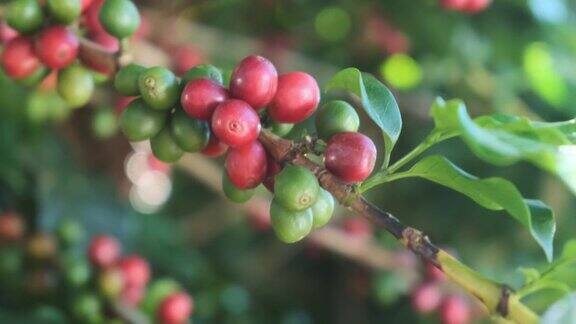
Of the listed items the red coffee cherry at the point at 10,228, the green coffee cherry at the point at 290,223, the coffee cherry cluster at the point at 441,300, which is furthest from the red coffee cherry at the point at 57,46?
the coffee cherry cluster at the point at 441,300

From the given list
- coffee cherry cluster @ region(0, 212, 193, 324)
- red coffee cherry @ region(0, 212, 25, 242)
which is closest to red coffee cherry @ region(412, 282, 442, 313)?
coffee cherry cluster @ region(0, 212, 193, 324)

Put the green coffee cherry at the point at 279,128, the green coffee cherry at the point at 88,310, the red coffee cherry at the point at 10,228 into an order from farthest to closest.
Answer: the red coffee cherry at the point at 10,228 < the green coffee cherry at the point at 88,310 < the green coffee cherry at the point at 279,128

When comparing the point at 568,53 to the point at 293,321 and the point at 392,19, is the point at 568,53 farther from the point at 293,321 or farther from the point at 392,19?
the point at 293,321

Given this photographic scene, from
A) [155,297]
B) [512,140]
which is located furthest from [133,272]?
[512,140]

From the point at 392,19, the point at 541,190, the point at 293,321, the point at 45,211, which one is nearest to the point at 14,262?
the point at 45,211

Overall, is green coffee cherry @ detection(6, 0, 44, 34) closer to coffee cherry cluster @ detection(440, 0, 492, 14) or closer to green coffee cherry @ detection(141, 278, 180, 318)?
green coffee cherry @ detection(141, 278, 180, 318)

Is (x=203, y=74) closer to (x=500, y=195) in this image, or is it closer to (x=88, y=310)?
(x=500, y=195)

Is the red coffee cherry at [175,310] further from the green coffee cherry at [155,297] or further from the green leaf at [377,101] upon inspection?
the green leaf at [377,101]

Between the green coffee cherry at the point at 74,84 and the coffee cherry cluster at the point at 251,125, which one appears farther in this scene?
the green coffee cherry at the point at 74,84
